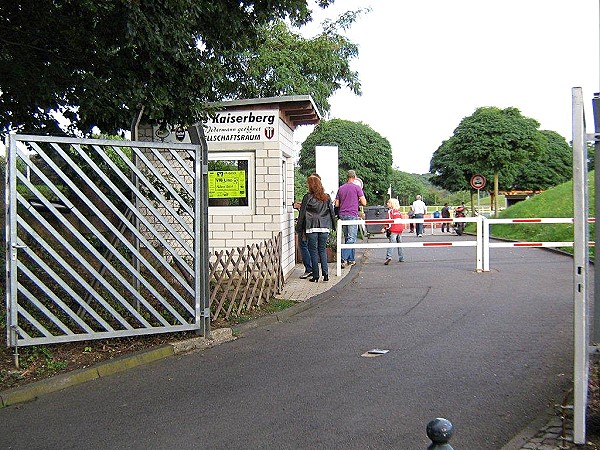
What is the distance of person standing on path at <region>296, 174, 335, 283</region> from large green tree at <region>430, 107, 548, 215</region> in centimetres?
2557

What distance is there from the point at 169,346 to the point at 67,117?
3.80 meters

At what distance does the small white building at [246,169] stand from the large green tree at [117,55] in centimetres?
388

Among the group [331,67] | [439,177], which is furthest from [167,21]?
[439,177]

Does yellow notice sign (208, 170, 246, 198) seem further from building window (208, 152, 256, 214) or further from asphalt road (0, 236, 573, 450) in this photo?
asphalt road (0, 236, 573, 450)

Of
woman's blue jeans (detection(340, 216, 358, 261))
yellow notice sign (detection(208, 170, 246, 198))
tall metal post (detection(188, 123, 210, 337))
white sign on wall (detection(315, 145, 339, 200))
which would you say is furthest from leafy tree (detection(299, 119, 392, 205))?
tall metal post (detection(188, 123, 210, 337))

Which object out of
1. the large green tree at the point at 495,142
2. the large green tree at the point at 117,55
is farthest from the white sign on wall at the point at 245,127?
the large green tree at the point at 495,142

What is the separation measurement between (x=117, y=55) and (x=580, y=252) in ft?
19.9

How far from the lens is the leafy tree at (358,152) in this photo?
2028 inches

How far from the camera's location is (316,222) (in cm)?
1443

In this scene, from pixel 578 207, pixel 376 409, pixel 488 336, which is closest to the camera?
pixel 578 207

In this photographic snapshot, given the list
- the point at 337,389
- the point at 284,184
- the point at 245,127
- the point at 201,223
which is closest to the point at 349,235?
the point at 284,184

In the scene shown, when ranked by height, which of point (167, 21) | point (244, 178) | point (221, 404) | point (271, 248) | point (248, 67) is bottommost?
point (221, 404)

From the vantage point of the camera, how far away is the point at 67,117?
34.1 feet

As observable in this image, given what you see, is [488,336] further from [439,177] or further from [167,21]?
[439,177]
